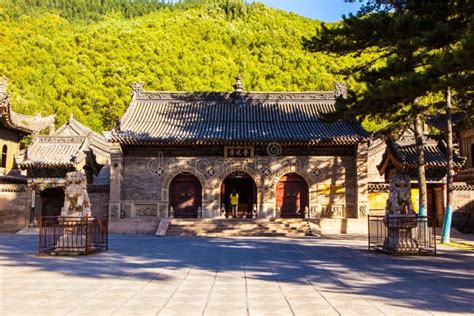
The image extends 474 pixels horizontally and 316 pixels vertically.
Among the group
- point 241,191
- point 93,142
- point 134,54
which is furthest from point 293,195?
point 134,54

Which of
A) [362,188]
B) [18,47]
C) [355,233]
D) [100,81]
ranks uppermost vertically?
[18,47]

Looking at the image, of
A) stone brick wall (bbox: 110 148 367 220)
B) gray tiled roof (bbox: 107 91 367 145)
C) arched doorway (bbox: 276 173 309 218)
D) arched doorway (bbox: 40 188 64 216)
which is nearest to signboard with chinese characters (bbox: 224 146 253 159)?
stone brick wall (bbox: 110 148 367 220)

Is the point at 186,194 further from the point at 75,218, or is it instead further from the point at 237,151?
the point at 75,218

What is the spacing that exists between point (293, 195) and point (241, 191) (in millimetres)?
3328

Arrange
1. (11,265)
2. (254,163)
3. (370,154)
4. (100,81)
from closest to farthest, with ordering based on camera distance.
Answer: (11,265), (254,163), (370,154), (100,81)

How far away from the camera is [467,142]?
18.2 meters

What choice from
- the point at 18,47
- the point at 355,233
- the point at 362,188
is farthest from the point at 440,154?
the point at 18,47

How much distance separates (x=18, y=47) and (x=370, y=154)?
173 ft

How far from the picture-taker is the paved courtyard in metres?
5.50

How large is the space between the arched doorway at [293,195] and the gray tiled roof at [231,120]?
7.17 ft

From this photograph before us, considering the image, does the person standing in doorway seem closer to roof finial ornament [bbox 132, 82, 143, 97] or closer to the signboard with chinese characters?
the signboard with chinese characters

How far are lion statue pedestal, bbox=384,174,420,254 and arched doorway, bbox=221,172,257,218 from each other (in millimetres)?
10668

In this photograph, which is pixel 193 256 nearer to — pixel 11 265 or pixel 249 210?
pixel 11 265

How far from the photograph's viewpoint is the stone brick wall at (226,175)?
2123 centimetres
